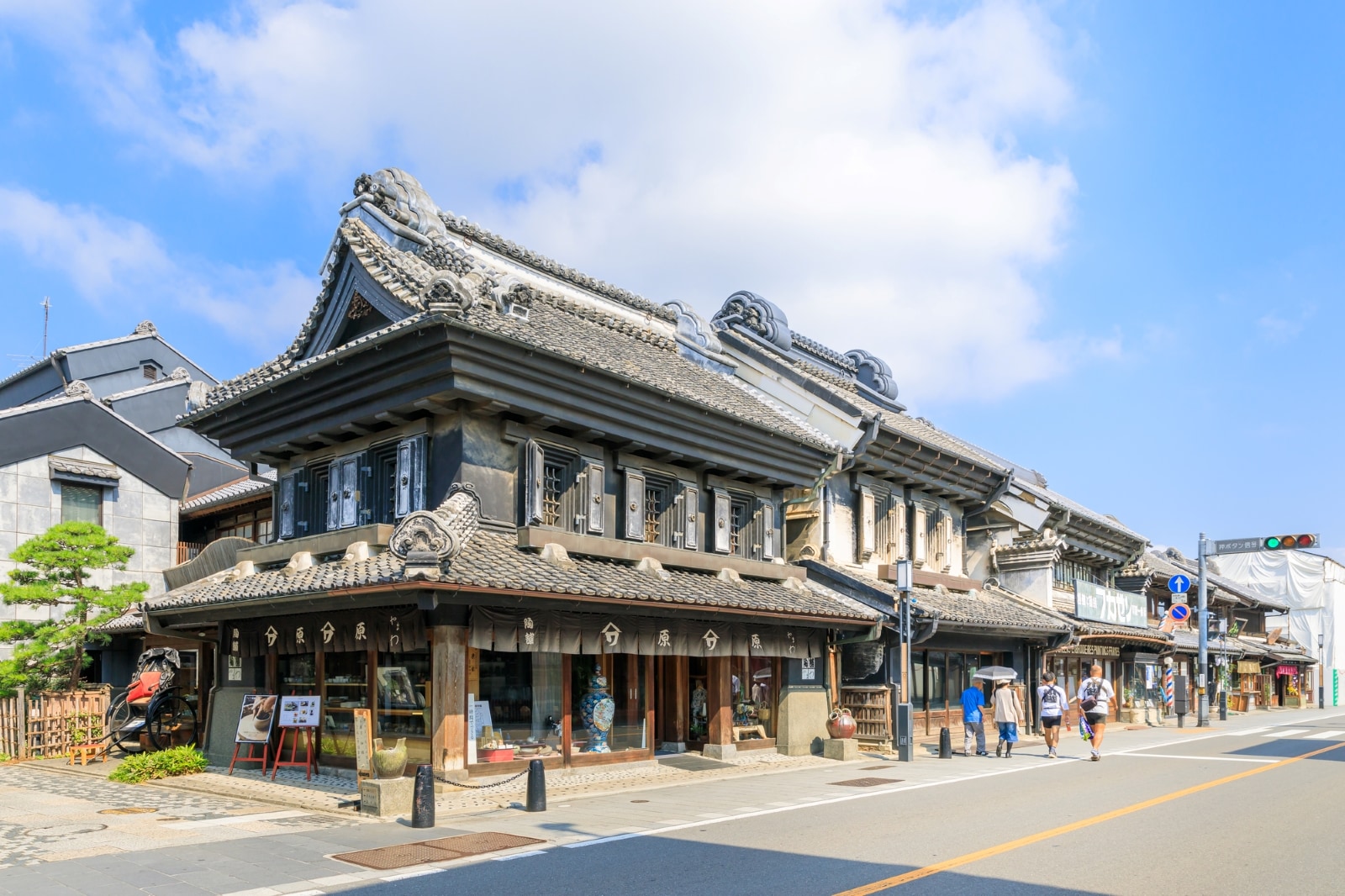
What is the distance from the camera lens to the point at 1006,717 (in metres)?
23.4

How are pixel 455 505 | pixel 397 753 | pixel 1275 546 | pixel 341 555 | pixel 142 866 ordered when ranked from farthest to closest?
pixel 1275 546 < pixel 341 555 < pixel 455 505 < pixel 397 753 < pixel 142 866

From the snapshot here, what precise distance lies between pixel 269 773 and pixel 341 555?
13.8ft

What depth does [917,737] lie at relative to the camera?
2620 centimetres

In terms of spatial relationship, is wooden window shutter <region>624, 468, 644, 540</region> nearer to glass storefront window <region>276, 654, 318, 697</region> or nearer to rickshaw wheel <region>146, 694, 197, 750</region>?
glass storefront window <region>276, 654, 318, 697</region>

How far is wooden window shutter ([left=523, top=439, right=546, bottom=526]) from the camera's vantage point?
1795 cm

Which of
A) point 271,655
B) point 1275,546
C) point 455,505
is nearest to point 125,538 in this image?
point 271,655

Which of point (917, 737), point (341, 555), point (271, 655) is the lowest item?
point (917, 737)

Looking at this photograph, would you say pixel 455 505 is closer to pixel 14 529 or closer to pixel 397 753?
pixel 397 753

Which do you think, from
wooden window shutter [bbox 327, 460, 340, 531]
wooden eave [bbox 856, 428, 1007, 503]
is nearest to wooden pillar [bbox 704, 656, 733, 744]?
wooden eave [bbox 856, 428, 1007, 503]

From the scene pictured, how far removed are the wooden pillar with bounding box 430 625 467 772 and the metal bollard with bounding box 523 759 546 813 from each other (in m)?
1.68

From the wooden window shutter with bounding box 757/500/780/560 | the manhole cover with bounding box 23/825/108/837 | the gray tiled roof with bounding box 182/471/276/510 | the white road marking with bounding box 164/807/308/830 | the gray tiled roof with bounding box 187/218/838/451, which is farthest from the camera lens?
the gray tiled roof with bounding box 182/471/276/510

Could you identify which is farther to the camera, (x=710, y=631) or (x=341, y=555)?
(x=710, y=631)

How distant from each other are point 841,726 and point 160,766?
13606mm

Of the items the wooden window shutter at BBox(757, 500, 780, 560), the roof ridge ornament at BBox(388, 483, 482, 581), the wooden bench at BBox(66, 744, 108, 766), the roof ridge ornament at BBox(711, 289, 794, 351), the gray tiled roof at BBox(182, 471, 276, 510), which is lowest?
Result: the wooden bench at BBox(66, 744, 108, 766)
